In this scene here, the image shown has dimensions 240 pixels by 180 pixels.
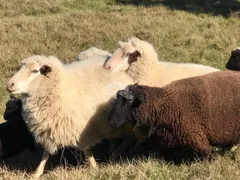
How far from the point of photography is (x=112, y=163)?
229 inches

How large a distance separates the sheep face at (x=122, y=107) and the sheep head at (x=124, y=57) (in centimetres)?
102

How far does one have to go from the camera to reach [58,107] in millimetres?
5945

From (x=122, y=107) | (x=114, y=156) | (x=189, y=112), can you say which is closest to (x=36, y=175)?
(x=114, y=156)

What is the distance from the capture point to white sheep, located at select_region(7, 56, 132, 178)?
19.2 ft

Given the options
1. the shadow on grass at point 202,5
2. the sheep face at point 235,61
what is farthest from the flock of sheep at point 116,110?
the shadow on grass at point 202,5

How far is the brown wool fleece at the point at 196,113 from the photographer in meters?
5.53

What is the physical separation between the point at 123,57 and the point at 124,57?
19mm

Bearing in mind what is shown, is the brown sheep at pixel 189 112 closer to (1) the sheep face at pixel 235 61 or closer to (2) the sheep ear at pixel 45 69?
(2) the sheep ear at pixel 45 69

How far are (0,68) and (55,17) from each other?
5.74 metres

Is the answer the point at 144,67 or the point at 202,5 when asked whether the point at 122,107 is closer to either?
the point at 144,67

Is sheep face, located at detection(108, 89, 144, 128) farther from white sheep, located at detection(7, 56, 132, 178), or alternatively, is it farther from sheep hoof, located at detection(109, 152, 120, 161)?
sheep hoof, located at detection(109, 152, 120, 161)

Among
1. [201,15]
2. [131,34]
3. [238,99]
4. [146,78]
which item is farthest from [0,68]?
[201,15]

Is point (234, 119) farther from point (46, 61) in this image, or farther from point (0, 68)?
point (0, 68)

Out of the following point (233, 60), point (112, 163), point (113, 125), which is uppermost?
point (233, 60)
